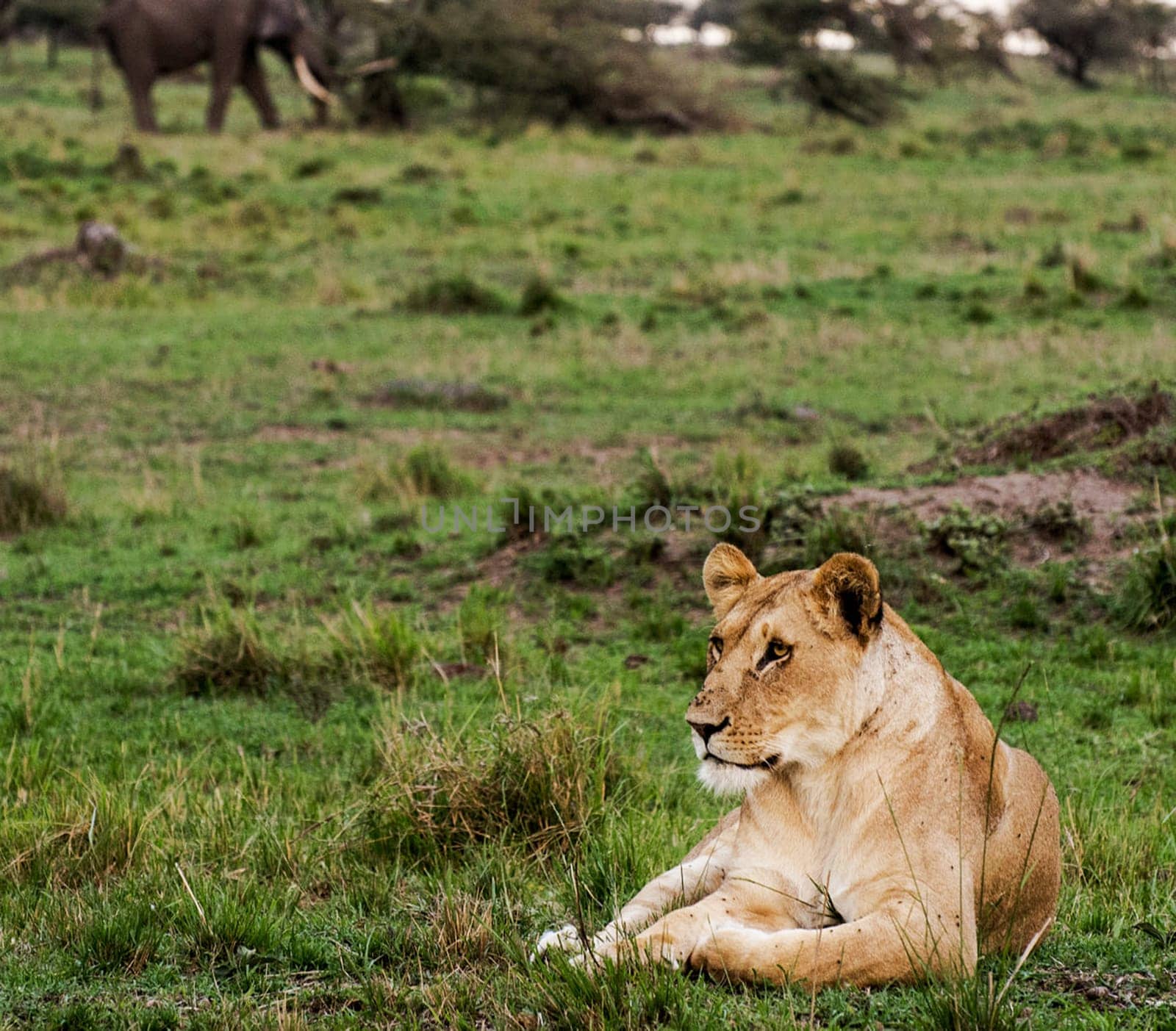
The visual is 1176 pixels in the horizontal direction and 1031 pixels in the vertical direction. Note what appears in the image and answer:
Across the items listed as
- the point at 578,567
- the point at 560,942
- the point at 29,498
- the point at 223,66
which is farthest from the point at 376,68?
the point at 560,942

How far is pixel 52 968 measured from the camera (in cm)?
414

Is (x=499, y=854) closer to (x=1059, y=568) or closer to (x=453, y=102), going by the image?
(x=1059, y=568)

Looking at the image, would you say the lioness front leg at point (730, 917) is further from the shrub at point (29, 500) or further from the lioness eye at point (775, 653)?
the shrub at point (29, 500)

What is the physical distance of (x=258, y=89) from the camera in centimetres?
3531

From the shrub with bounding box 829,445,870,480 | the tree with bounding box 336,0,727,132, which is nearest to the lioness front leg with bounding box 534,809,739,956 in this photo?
the shrub with bounding box 829,445,870,480

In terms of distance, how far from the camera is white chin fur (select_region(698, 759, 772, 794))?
3.62 metres

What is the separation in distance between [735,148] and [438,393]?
63.1ft

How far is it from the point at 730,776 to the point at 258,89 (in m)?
34.2

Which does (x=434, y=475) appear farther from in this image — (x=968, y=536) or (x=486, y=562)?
(x=968, y=536)

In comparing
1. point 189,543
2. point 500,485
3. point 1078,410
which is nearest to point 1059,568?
point 1078,410

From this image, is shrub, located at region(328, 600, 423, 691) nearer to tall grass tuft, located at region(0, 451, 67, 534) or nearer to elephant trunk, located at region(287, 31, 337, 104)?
tall grass tuft, located at region(0, 451, 67, 534)

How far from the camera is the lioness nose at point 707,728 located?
11.8 ft

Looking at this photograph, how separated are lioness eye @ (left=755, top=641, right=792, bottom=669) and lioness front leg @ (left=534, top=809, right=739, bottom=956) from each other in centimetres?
59

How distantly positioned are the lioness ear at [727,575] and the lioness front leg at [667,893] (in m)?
0.60
